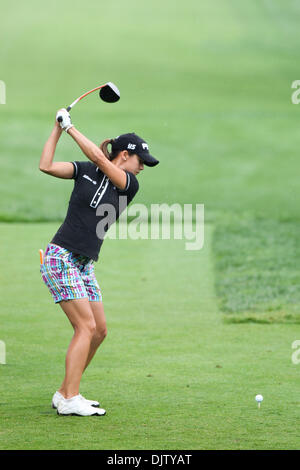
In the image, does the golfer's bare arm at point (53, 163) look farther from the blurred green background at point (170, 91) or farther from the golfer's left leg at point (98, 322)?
the blurred green background at point (170, 91)

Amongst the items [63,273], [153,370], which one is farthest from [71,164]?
[153,370]

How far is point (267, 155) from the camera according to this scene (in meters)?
25.1

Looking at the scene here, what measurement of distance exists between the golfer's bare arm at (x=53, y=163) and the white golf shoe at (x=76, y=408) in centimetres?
155

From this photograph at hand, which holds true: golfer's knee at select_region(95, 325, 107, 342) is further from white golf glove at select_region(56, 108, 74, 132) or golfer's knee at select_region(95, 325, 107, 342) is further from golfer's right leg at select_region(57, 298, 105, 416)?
white golf glove at select_region(56, 108, 74, 132)

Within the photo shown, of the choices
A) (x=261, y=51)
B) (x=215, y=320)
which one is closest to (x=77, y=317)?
(x=215, y=320)

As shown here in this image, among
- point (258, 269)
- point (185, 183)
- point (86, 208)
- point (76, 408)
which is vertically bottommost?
point (76, 408)

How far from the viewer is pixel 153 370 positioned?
7.43m

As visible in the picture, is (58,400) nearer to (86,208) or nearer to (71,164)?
(86,208)

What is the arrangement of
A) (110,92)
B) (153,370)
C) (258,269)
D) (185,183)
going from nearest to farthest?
(110,92), (153,370), (258,269), (185,183)

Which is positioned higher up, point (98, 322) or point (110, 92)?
point (110, 92)

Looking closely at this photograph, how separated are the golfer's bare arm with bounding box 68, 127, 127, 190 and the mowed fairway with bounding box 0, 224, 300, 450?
1.62 metres

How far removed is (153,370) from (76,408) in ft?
5.13

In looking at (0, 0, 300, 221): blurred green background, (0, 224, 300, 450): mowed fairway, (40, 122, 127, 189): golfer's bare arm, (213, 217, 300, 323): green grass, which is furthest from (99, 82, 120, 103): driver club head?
(0, 0, 300, 221): blurred green background

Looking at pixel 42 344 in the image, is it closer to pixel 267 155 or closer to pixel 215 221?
pixel 215 221
